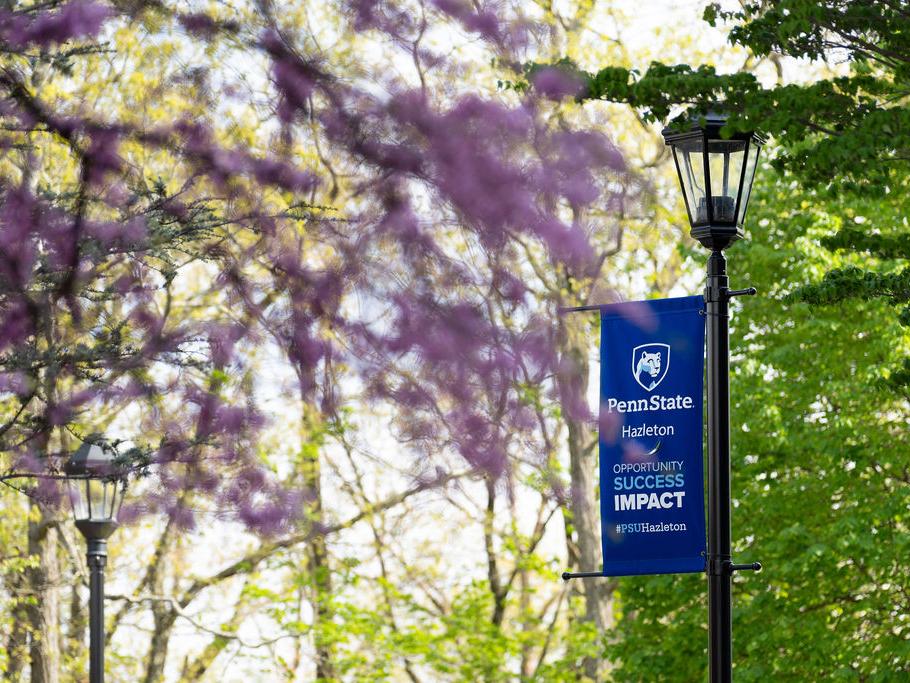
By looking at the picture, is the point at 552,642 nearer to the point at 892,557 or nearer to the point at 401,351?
the point at 892,557

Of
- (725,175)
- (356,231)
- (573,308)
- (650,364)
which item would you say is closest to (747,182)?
(725,175)

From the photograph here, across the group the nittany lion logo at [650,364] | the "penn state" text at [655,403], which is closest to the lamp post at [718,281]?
the "penn state" text at [655,403]

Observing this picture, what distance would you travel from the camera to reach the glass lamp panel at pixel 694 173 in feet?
23.6

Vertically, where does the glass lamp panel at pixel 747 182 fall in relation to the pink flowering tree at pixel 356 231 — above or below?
above

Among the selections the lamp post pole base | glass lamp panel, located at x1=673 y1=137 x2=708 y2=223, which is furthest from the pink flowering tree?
the lamp post pole base

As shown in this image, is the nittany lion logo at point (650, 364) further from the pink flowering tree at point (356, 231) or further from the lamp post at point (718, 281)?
the pink flowering tree at point (356, 231)

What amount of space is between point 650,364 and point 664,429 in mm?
335

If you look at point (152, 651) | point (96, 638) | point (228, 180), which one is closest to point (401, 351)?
point (228, 180)

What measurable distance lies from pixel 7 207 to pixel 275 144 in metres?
0.99

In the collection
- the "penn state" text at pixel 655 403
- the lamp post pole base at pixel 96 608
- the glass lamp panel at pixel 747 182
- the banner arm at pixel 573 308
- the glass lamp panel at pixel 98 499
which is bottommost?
the banner arm at pixel 573 308

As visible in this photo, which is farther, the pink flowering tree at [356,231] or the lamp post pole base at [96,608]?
the lamp post pole base at [96,608]

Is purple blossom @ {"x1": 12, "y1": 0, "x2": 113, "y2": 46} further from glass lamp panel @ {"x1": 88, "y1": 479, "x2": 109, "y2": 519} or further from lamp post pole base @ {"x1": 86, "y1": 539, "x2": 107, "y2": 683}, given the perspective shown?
lamp post pole base @ {"x1": 86, "y1": 539, "x2": 107, "y2": 683}

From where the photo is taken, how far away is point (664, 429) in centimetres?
708

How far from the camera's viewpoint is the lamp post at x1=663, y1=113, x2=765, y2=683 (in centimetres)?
691
